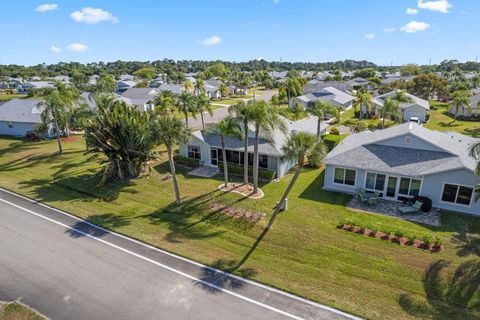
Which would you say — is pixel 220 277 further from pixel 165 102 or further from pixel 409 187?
pixel 165 102

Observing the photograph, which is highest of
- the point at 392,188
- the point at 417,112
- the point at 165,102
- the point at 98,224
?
the point at 165,102

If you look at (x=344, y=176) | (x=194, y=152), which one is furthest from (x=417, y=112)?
(x=194, y=152)

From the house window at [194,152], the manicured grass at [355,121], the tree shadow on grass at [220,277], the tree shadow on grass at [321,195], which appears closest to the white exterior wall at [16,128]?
the house window at [194,152]

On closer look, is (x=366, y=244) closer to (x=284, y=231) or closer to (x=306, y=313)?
(x=284, y=231)

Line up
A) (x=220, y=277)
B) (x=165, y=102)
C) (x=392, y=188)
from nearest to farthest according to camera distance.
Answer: (x=220, y=277)
(x=392, y=188)
(x=165, y=102)

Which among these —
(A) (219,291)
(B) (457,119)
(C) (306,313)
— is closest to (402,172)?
(C) (306,313)

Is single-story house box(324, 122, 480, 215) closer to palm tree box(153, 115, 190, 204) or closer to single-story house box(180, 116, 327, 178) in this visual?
single-story house box(180, 116, 327, 178)
